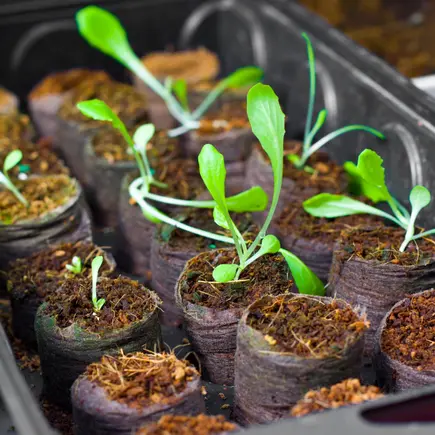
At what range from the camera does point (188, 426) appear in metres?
1.15

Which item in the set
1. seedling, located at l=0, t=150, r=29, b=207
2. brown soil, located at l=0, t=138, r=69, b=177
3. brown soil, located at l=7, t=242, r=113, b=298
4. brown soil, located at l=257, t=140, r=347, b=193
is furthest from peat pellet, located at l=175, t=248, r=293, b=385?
brown soil, located at l=0, t=138, r=69, b=177

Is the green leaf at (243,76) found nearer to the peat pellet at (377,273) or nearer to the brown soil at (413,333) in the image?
the peat pellet at (377,273)

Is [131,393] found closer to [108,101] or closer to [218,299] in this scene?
[218,299]

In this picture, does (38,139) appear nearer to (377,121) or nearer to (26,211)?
(26,211)

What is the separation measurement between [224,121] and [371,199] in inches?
22.3

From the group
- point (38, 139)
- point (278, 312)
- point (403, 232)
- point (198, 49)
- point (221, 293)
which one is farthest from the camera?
point (198, 49)

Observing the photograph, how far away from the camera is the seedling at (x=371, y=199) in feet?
5.08

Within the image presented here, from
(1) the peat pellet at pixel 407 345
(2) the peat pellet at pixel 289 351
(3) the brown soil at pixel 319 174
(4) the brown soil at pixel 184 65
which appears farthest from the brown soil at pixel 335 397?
(4) the brown soil at pixel 184 65

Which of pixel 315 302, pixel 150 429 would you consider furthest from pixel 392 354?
pixel 150 429

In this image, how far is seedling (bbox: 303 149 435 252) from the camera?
5.08 ft

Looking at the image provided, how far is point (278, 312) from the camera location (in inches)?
51.9

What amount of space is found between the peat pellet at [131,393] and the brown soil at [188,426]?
58 mm

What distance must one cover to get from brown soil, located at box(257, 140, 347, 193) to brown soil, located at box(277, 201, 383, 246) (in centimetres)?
11

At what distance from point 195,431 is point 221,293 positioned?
35 cm
